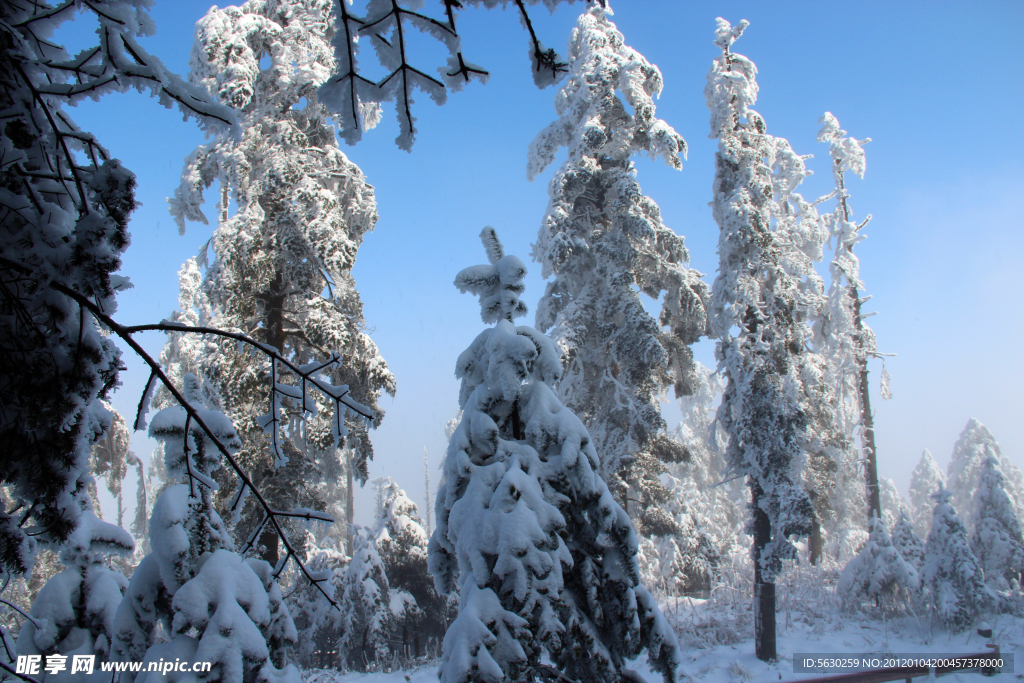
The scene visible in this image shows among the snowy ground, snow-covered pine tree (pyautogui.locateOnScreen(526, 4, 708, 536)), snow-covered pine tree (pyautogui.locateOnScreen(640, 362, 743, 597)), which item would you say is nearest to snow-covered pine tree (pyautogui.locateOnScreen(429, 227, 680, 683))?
the snowy ground

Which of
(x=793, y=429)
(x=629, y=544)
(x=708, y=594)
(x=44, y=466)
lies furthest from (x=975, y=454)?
(x=44, y=466)

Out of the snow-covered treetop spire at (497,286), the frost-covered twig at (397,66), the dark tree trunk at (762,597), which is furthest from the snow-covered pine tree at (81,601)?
the dark tree trunk at (762,597)

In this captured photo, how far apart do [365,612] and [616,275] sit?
10.3 m

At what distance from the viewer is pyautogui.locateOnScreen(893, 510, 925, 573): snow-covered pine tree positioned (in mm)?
15797

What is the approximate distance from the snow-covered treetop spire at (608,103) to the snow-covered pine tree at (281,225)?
6.14m

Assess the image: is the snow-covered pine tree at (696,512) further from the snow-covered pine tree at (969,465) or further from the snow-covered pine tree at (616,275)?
the snow-covered pine tree at (969,465)

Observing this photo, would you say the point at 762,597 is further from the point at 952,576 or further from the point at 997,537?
the point at 997,537

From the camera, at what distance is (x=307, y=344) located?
10.7 meters

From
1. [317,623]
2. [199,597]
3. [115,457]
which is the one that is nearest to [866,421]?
[317,623]

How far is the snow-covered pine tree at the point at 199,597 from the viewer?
11.2 feet

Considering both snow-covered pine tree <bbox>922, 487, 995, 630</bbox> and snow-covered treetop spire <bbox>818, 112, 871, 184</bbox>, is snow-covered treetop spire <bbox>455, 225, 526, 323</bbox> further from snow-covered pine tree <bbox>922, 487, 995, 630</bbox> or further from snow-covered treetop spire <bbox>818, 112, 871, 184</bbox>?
snow-covered treetop spire <bbox>818, 112, 871, 184</bbox>

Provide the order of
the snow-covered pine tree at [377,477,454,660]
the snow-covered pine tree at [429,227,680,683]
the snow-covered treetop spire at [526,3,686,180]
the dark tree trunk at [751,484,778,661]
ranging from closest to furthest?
the snow-covered pine tree at [429,227,680,683], the dark tree trunk at [751,484,778,661], the snow-covered treetop spire at [526,3,686,180], the snow-covered pine tree at [377,477,454,660]

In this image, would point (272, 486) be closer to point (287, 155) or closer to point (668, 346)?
point (287, 155)

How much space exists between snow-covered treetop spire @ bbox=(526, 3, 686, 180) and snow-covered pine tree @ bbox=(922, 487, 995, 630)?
12.4 metres
